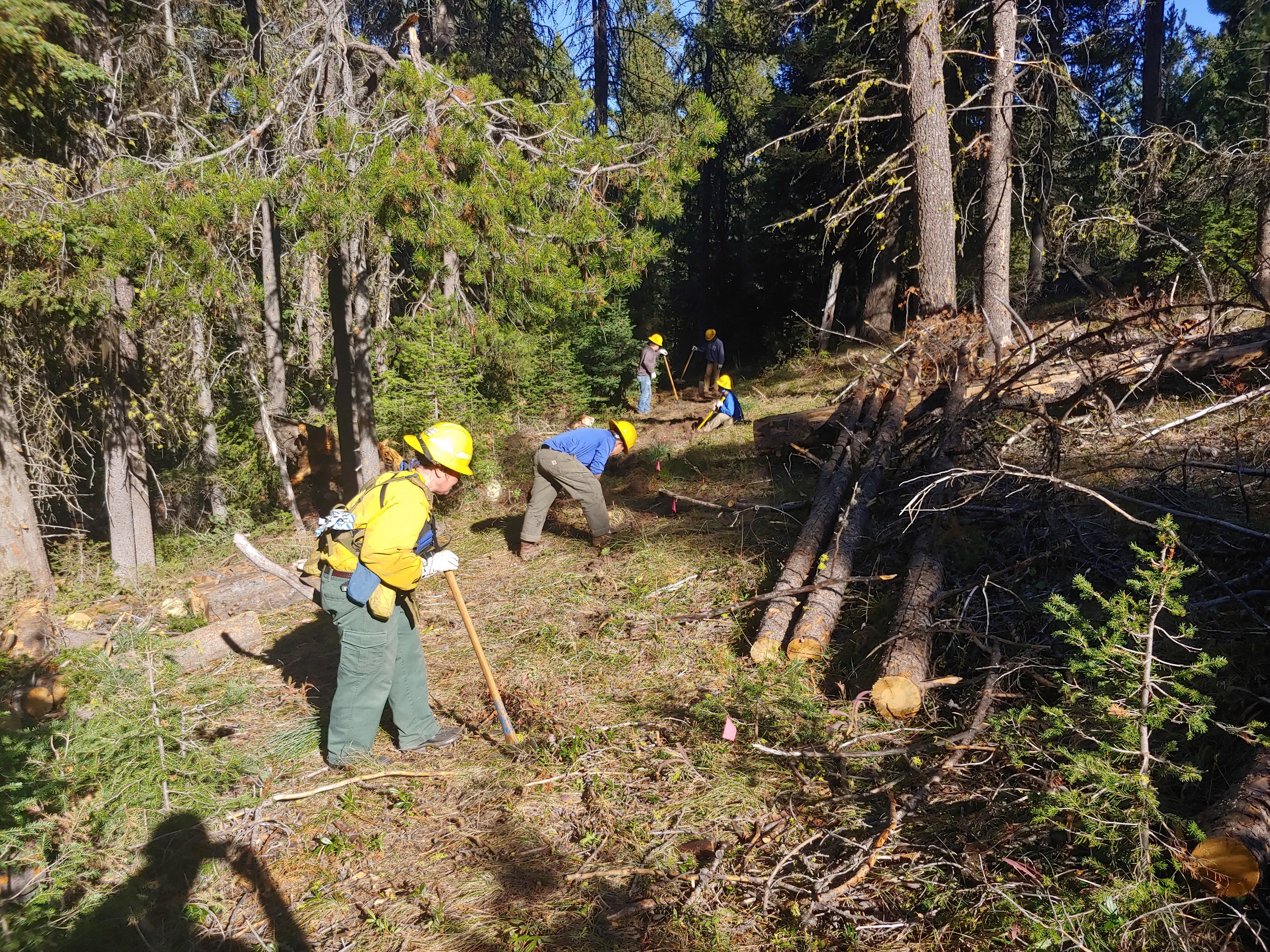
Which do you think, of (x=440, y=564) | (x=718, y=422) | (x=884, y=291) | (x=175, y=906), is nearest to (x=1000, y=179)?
(x=718, y=422)

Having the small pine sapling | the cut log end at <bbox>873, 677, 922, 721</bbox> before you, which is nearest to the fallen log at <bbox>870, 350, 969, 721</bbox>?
the cut log end at <bbox>873, 677, 922, 721</bbox>

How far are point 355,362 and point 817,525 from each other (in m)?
6.23

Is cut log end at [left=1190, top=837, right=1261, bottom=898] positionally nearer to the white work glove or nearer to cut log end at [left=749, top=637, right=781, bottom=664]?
cut log end at [left=749, top=637, right=781, bottom=664]

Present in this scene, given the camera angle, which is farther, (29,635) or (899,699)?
(29,635)

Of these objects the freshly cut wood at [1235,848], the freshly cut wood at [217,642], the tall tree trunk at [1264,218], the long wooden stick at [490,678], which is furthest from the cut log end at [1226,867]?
the tall tree trunk at [1264,218]

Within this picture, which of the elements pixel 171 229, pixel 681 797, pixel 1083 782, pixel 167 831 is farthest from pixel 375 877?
pixel 171 229

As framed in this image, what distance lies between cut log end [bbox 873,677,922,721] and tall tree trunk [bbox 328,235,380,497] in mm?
7154

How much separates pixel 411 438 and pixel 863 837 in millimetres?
3126

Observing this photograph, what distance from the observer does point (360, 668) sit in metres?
4.46

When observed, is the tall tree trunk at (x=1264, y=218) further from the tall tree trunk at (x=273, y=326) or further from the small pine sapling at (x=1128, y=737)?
the tall tree trunk at (x=273, y=326)

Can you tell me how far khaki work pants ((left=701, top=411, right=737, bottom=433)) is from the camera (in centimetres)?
1230

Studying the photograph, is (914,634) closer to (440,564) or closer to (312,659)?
(440,564)

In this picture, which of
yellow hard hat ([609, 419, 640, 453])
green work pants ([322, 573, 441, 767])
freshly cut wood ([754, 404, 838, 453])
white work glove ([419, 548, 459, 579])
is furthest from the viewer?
freshly cut wood ([754, 404, 838, 453])

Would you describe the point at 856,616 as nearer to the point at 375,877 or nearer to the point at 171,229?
the point at 375,877
